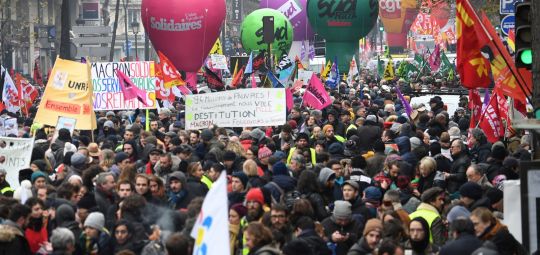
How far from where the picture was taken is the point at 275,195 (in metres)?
13.9

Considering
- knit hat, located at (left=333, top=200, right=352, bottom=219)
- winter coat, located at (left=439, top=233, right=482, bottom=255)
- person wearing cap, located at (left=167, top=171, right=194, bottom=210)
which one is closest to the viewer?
winter coat, located at (left=439, top=233, right=482, bottom=255)

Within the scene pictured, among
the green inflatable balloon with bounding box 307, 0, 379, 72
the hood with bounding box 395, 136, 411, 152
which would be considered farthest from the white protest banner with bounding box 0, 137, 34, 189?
the green inflatable balloon with bounding box 307, 0, 379, 72

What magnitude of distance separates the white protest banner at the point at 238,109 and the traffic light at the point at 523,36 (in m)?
8.60

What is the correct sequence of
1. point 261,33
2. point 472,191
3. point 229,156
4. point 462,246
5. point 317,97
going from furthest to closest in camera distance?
point 261,33
point 317,97
point 229,156
point 472,191
point 462,246

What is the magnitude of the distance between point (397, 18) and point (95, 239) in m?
90.0

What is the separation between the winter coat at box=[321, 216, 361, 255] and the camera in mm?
12117

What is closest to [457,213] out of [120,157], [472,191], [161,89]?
[472,191]

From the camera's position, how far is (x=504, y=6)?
20.2m

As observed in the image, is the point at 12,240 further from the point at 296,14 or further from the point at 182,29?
the point at 296,14

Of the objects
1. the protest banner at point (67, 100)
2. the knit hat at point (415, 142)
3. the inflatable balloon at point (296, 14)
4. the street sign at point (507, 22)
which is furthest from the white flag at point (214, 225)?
the inflatable balloon at point (296, 14)

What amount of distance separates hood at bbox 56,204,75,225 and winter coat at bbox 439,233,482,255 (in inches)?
126

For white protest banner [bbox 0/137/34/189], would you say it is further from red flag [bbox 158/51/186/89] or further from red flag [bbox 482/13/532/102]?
red flag [bbox 158/51/186/89]

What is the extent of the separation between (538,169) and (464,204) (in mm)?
1803

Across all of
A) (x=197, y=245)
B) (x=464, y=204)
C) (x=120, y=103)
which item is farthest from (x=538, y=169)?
(x=120, y=103)
